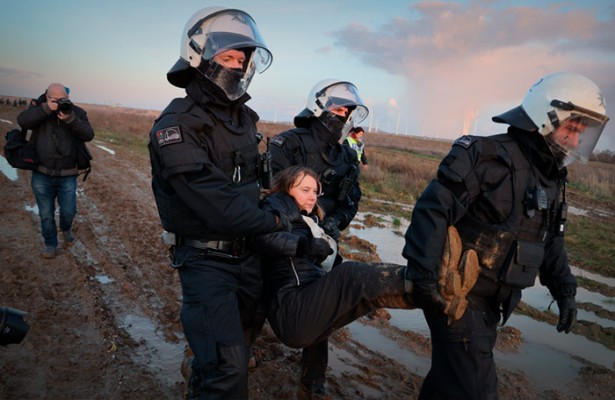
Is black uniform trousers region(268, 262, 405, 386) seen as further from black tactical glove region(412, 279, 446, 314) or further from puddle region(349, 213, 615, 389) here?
puddle region(349, 213, 615, 389)

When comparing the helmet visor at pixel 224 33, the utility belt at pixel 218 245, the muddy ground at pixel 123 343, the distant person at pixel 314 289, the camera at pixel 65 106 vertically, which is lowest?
the muddy ground at pixel 123 343

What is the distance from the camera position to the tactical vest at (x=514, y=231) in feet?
9.23

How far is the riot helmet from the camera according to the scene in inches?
177

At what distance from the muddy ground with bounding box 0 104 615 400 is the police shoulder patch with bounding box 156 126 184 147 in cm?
209

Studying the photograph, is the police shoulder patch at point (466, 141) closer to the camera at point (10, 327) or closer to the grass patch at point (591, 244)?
the camera at point (10, 327)

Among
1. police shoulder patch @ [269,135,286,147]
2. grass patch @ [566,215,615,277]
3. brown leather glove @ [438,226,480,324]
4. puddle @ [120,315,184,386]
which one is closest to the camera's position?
brown leather glove @ [438,226,480,324]

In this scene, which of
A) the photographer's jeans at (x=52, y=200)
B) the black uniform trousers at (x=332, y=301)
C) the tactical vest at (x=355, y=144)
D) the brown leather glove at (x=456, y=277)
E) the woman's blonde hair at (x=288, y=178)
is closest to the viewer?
the brown leather glove at (x=456, y=277)

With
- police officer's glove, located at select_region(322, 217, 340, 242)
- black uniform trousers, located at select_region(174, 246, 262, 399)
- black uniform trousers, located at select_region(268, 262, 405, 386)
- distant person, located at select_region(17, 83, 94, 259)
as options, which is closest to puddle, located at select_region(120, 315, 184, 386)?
black uniform trousers, located at select_region(174, 246, 262, 399)

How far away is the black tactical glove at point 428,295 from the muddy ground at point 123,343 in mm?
1473

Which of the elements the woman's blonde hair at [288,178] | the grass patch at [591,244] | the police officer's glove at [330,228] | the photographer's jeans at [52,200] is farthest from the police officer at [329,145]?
the grass patch at [591,244]

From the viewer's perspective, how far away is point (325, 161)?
4.48 m

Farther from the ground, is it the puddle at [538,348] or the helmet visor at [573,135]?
the helmet visor at [573,135]

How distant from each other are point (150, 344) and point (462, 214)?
3144 millimetres

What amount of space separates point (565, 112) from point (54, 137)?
6177mm
